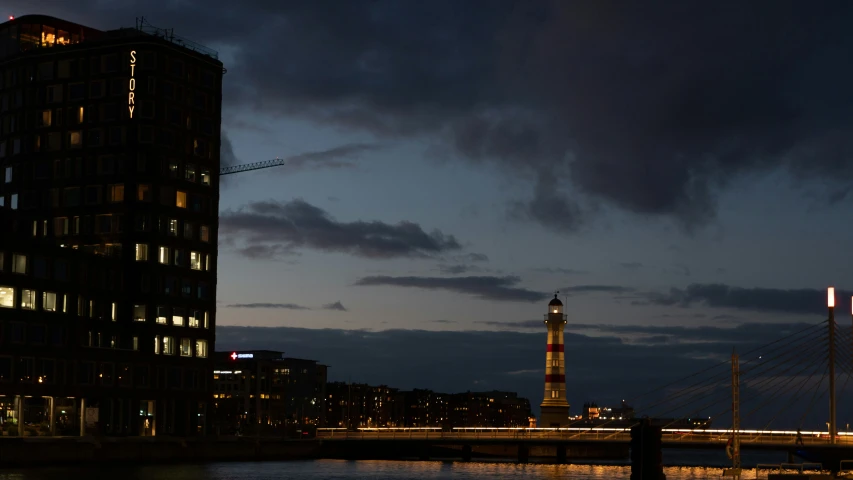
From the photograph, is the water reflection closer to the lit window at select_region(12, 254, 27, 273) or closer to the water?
the water

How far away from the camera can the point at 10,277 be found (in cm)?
12281

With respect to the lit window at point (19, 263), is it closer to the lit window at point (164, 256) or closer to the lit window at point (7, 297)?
the lit window at point (7, 297)

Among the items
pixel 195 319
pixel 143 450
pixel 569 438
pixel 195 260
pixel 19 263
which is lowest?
pixel 143 450

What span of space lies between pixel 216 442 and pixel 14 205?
4128cm

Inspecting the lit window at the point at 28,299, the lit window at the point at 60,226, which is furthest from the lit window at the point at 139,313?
the lit window at the point at 28,299

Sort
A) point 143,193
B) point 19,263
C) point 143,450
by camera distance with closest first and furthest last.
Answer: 1. point 19,263
2. point 143,450
3. point 143,193

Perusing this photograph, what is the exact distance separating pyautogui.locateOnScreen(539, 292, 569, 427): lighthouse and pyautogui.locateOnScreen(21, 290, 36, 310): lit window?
7767 cm

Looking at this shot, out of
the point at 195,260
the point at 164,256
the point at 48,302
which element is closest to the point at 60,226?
the point at 164,256

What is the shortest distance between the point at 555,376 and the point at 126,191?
6779 centimetres

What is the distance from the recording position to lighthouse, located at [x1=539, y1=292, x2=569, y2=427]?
173m

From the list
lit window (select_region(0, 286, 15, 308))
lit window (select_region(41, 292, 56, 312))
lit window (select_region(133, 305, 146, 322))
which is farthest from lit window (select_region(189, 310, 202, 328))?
lit window (select_region(0, 286, 15, 308))

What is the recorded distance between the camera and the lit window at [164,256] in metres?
146

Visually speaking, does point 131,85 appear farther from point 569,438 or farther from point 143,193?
point 569,438

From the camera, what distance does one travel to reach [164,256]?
146750 millimetres
